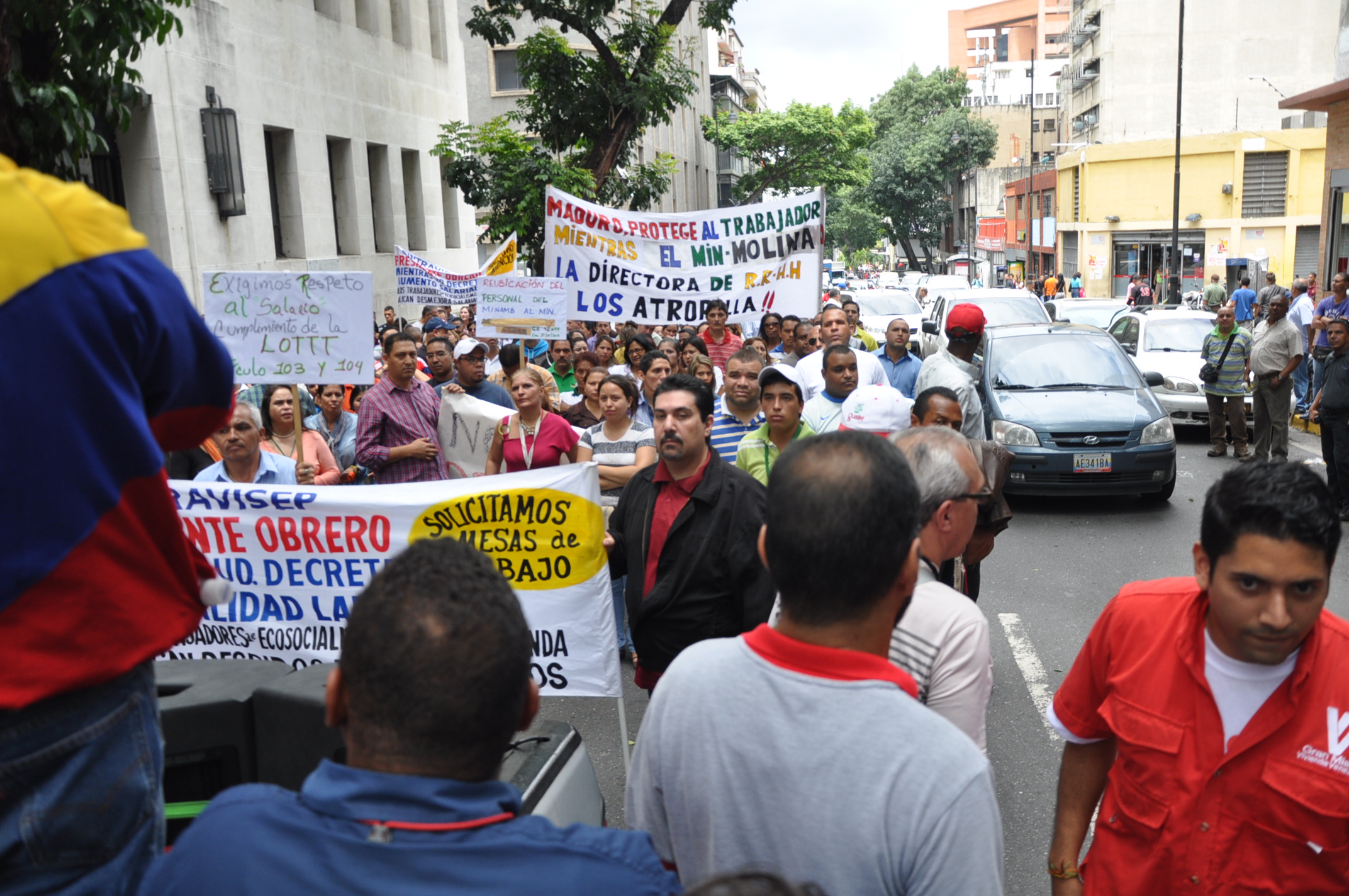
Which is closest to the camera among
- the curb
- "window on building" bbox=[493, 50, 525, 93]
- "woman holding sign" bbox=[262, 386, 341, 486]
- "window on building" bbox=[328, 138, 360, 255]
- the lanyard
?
the lanyard

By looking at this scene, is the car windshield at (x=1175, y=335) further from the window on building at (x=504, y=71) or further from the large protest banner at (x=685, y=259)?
the window on building at (x=504, y=71)

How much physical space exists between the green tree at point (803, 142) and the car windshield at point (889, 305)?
28715 mm

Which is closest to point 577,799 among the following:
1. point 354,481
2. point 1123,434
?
point 354,481

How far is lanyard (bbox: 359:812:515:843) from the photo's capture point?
4.83 ft

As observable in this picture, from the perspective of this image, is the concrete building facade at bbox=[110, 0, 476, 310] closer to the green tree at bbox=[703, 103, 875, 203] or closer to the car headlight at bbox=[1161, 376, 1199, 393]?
Result: the car headlight at bbox=[1161, 376, 1199, 393]

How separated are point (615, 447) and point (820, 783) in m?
5.33

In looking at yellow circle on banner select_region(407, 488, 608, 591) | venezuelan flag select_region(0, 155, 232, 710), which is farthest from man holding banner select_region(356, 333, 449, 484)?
venezuelan flag select_region(0, 155, 232, 710)

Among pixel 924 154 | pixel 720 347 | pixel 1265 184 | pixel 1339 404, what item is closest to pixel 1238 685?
pixel 1339 404

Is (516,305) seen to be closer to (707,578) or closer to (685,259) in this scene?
(685,259)

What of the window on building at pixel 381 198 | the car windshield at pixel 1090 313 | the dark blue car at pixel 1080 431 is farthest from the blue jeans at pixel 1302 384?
the window on building at pixel 381 198

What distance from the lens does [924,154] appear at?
71375 mm

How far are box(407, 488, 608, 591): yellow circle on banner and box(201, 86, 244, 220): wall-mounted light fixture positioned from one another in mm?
12468

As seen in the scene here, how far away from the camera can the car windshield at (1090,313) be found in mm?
21550

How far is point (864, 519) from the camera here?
193 cm
